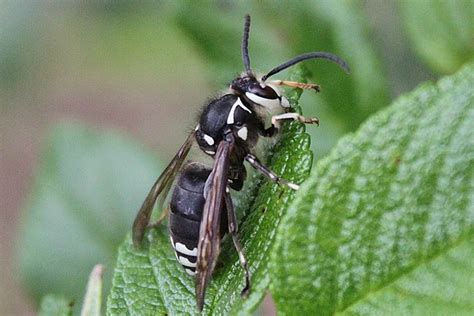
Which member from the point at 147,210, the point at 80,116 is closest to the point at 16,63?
the point at 80,116

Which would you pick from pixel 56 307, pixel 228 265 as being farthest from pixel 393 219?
pixel 56 307

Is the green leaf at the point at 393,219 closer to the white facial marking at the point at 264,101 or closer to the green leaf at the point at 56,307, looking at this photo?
the green leaf at the point at 56,307

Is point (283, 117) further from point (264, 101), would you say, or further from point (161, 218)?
point (161, 218)

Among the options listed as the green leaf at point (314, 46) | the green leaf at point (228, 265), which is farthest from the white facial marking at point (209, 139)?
the green leaf at point (314, 46)

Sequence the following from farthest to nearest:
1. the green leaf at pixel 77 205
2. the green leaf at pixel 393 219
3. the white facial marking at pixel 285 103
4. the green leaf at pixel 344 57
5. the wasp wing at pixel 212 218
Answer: the green leaf at pixel 77 205 < the green leaf at pixel 344 57 < the white facial marking at pixel 285 103 < the wasp wing at pixel 212 218 < the green leaf at pixel 393 219

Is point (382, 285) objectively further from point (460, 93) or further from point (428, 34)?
point (428, 34)

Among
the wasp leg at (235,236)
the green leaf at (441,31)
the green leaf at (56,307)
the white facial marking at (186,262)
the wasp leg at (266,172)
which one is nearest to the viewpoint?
the wasp leg at (235,236)

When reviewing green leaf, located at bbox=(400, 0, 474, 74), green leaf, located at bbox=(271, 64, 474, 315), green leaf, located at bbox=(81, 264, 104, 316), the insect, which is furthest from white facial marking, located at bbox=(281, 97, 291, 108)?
green leaf, located at bbox=(271, 64, 474, 315)
